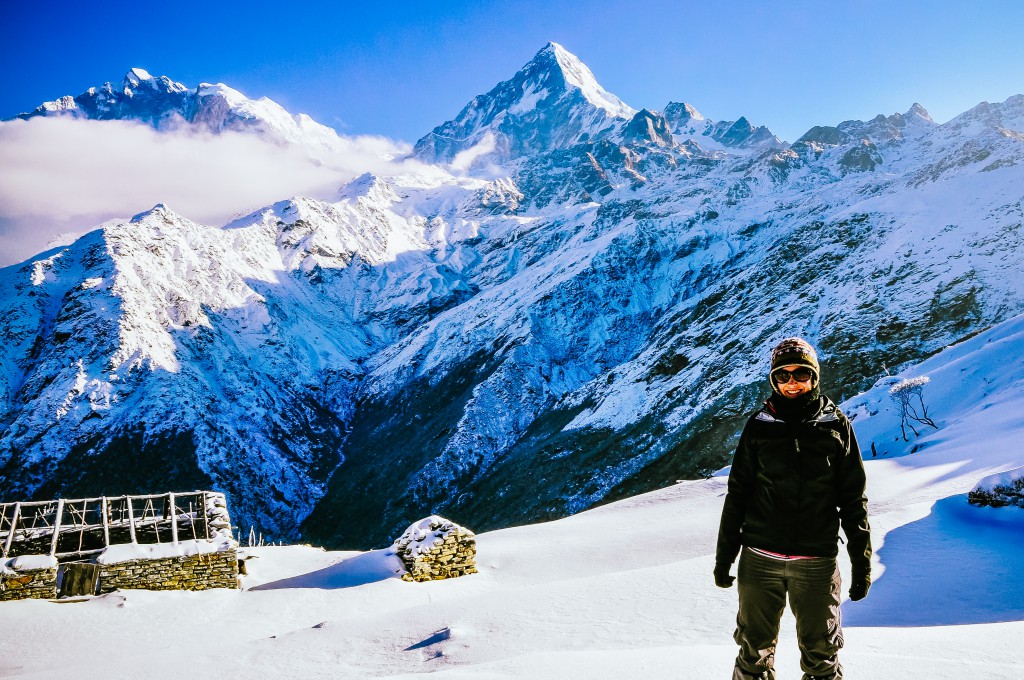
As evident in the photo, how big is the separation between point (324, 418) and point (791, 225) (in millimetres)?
103015

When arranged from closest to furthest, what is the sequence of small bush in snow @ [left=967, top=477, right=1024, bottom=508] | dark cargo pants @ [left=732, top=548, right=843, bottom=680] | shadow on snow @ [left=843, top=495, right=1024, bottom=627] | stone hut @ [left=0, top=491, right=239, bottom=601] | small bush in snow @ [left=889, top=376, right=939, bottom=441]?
dark cargo pants @ [left=732, top=548, right=843, bottom=680] < shadow on snow @ [left=843, top=495, right=1024, bottom=627] < small bush in snow @ [left=967, top=477, right=1024, bottom=508] < stone hut @ [left=0, top=491, right=239, bottom=601] < small bush in snow @ [left=889, top=376, right=939, bottom=441]

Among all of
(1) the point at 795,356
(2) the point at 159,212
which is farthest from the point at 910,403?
(2) the point at 159,212

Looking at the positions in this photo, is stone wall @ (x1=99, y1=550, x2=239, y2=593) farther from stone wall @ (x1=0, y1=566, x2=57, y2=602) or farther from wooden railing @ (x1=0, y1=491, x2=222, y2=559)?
stone wall @ (x1=0, y1=566, x2=57, y2=602)

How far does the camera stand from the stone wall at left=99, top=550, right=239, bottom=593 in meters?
15.3

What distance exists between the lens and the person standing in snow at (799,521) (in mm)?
4379

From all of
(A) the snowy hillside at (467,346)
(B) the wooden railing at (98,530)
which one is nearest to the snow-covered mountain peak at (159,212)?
(A) the snowy hillside at (467,346)

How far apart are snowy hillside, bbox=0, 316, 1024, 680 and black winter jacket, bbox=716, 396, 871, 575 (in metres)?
1.91

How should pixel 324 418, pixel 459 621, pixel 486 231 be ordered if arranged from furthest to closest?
pixel 486 231, pixel 324 418, pixel 459 621

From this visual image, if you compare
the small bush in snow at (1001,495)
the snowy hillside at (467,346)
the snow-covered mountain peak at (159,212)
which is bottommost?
the small bush in snow at (1001,495)

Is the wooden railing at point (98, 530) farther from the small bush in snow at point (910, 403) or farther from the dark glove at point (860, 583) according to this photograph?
the small bush in snow at point (910, 403)

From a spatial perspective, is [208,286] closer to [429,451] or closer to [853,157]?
[429,451]

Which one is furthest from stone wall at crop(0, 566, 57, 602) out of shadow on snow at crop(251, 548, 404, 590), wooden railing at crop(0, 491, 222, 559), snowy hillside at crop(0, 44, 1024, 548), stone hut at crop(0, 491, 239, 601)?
snowy hillside at crop(0, 44, 1024, 548)

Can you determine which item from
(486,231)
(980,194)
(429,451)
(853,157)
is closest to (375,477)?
(429,451)

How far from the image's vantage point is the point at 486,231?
188 m
